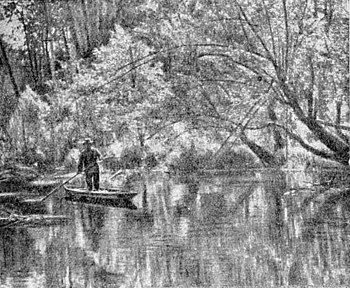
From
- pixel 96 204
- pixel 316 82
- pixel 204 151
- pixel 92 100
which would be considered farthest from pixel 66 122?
pixel 316 82

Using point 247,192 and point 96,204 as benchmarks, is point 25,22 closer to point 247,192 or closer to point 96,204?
point 96,204

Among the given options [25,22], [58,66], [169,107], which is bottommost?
[169,107]

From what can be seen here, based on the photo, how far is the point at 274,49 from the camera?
209 inches

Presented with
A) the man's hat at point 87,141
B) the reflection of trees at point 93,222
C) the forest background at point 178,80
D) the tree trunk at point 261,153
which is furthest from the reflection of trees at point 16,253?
the tree trunk at point 261,153

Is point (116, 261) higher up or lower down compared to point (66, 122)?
lower down

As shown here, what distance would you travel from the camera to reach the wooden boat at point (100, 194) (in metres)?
5.10

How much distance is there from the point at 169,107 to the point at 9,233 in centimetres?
142

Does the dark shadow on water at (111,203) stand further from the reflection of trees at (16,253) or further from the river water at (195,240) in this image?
the reflection of trees at (16,253)

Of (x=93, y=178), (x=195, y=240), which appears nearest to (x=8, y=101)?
(x=93, y=178)

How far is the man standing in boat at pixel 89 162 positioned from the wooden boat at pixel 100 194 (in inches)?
1.7

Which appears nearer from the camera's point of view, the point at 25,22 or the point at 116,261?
the point at 116,261

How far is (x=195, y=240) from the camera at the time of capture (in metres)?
4.94

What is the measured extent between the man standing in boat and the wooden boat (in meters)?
0.04

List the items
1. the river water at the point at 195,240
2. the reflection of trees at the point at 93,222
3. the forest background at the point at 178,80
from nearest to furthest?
the river water at the point at 195,240, the reflection of trees at the point at 93,222, the forest background at the point at 178,80
